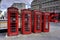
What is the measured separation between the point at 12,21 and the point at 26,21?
3.15ft

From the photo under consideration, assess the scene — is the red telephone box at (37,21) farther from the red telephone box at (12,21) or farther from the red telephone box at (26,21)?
the red telephone box at (12,21)

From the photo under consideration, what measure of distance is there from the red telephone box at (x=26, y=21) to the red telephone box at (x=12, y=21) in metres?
0.54

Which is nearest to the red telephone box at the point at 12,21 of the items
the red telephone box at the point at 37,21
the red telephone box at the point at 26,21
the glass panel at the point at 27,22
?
the red telephone box at the point at 26,21

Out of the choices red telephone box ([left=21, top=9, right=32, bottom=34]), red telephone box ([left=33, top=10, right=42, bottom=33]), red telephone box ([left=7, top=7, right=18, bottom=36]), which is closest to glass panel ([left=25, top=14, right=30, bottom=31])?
red telephone box ([left=21, top=9, right=32, bottom=34])

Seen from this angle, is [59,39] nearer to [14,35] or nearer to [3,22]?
[14,35]

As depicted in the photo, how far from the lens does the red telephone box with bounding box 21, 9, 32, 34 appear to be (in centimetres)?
988

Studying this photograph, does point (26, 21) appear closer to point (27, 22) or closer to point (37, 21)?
point (27, 22)

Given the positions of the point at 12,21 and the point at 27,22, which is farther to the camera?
the point at 27,22

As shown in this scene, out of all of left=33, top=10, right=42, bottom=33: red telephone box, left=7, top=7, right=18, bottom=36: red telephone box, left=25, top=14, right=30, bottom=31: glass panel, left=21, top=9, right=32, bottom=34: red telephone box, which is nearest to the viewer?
left=7, top=7, right=18, bottom=36: red telephone box

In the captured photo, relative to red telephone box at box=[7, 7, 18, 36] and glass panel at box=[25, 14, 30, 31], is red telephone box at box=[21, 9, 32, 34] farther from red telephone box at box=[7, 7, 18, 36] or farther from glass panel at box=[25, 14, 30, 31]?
red telephone box at box=[7, 7, 18, 36]

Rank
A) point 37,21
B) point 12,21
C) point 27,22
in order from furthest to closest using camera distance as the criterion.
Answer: point 37,21 → point 27,22 → point 12,21

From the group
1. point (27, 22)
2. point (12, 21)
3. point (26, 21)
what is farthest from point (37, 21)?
point (12, 21)

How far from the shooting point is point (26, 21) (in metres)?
10.1

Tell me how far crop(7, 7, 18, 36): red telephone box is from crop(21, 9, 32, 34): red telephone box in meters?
0.54
